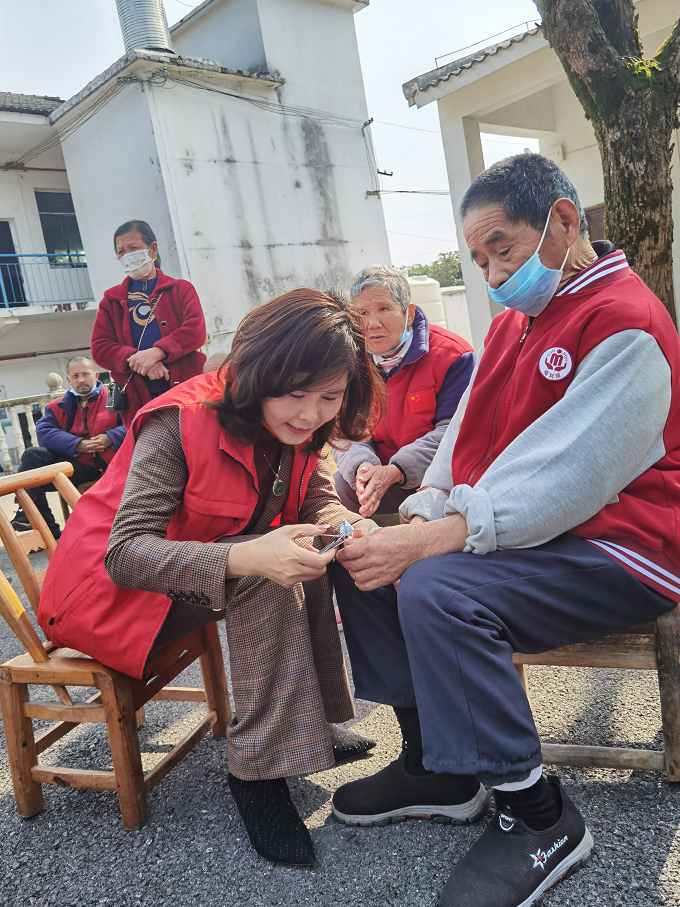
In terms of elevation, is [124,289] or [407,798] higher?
[124,289]

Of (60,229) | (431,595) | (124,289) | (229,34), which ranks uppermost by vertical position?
(229,34)

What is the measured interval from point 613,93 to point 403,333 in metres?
1.58

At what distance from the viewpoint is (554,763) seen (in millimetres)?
1891

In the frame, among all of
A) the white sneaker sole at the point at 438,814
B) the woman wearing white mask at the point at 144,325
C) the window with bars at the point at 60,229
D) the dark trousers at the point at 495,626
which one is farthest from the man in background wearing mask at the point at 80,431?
the window with bars at the point at 60,229

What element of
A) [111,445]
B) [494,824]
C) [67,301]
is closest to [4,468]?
[111,445]

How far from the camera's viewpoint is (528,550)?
1.59 meters

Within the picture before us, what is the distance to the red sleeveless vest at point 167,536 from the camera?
1.78m

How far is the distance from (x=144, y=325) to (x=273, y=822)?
3466 mm

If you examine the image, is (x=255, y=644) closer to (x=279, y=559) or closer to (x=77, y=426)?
(x=279, y=559)

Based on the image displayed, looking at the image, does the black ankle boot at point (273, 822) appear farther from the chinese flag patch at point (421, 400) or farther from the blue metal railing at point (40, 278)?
the blue metal railing at point (40, 278)

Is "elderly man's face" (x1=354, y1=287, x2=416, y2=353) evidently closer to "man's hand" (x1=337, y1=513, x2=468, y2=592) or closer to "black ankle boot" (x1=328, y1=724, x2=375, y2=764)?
"man's hand" (x1=337, y1=513, x2=468, y2=592)

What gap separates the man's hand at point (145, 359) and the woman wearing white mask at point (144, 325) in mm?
14

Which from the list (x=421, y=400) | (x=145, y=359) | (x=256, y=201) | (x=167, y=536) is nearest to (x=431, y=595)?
(x=167, y=536)

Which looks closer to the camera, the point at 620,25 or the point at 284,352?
the point at 284,352
